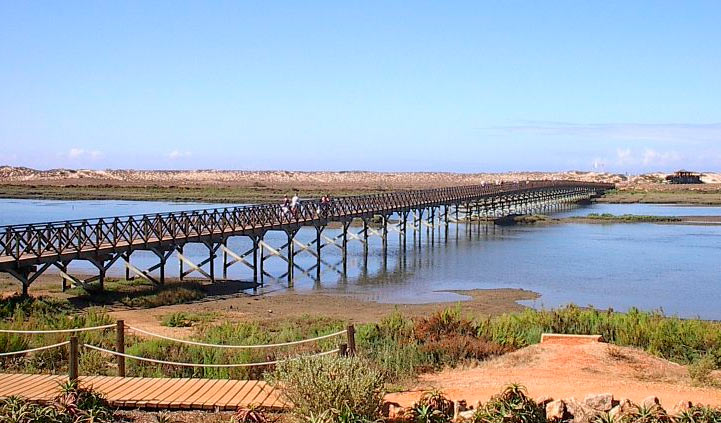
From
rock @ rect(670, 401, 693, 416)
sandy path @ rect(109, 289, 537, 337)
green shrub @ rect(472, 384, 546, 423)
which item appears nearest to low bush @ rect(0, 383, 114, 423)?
green shrub @ rect(472, 384, 546, 423)

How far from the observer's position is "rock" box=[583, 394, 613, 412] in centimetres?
880

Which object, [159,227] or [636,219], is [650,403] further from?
[636,219]

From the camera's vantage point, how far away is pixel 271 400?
9.18 metres

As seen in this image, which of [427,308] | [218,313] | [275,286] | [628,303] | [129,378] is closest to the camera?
→ [129,378]

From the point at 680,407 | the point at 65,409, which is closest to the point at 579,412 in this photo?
the point at 680,407

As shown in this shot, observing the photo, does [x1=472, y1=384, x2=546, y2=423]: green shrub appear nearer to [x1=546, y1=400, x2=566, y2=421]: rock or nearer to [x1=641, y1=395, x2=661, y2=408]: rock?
[x1=546, y1=400, x2=566, y2=421]: rock

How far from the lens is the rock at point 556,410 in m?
8.82

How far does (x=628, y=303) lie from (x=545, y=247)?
16812 millimetres

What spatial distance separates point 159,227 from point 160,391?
16189 millimetres

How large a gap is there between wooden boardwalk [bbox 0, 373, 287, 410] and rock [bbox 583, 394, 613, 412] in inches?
130

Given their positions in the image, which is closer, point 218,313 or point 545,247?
point 218,313

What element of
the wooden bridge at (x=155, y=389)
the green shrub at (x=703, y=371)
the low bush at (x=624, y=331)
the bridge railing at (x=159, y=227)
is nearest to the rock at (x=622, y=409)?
the green shrub at (x=703, y=371)

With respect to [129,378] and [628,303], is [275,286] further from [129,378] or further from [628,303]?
[129,378]

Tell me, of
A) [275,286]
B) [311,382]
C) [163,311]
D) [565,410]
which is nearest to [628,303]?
[275,286]
